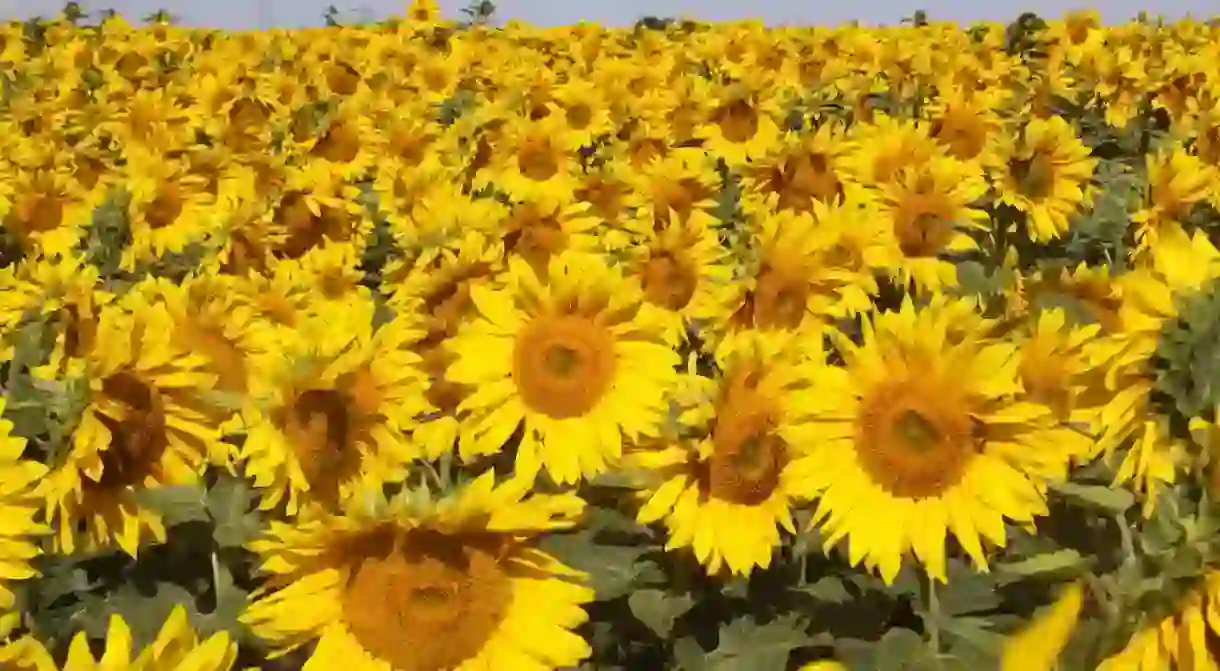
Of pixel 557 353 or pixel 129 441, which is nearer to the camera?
pixel 129 441

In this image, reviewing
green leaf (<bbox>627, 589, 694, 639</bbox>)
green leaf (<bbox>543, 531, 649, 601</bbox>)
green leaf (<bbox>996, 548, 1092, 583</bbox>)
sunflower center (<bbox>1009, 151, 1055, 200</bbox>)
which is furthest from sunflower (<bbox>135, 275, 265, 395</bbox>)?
sunflower center (<bbox>1009, 151, 1055, 200</bbox>)

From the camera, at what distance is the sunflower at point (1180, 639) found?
162cm

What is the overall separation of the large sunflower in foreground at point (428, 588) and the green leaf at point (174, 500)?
745mm

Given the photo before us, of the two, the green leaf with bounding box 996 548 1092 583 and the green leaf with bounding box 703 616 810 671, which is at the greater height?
the green leaf with bounding box 996 548 1092 583

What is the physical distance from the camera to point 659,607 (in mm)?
3121

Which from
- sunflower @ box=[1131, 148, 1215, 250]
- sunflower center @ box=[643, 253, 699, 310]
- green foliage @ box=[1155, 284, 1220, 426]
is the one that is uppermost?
sunflower @ box=[1131, 148, 1215, 250]

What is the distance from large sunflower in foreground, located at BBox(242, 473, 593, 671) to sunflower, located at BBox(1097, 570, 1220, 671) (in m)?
0.91

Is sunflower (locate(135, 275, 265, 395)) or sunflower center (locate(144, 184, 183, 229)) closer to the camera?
sunflower (locate(135, 275, 265, 395))

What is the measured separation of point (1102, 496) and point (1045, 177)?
3583 millimetres

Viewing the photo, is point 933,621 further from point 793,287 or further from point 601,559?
point 793,287

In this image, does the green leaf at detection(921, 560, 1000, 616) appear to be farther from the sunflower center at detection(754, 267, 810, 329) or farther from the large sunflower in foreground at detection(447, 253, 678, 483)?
the sunflower center at detection(754, 267, 810, 329)

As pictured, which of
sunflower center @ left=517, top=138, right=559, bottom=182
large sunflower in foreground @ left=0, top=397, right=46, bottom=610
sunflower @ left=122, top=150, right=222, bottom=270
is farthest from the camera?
sunflower center @ left=517, top=138, right=559, bottom=182

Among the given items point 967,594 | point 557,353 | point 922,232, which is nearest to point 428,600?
point 967,594

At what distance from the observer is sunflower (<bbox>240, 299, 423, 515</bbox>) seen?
319 centimetres
